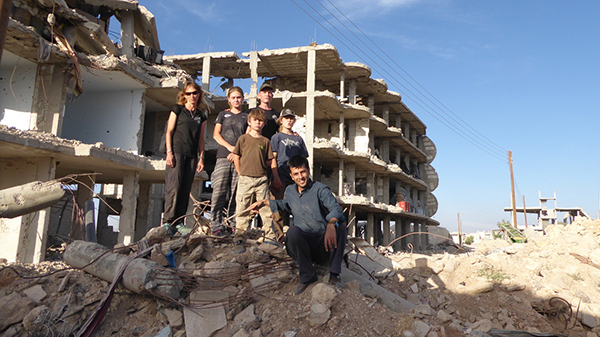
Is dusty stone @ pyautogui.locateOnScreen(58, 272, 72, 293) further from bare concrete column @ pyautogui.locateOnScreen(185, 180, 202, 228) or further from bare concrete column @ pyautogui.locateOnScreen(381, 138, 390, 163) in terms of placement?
bare concrete column @ pyautogui.locateOnScreen(381, 138, 390, 163)

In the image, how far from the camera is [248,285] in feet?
14.7

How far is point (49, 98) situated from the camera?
406 inches

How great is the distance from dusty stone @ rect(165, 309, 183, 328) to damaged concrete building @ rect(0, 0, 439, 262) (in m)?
1.43

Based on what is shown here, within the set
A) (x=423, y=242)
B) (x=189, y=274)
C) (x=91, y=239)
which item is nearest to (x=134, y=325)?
(x=189, y=274)

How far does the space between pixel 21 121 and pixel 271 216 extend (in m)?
8.46

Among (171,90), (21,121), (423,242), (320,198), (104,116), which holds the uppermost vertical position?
(171,90)

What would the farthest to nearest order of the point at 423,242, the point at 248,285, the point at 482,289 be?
the point at 423,242 → the point at 482,289 → the point at 248,285

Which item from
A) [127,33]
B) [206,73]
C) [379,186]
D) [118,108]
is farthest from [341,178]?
[127,33]

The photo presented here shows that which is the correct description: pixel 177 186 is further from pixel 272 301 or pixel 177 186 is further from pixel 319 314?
pixel 319 314

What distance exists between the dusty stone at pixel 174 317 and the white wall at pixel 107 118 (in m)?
9.48

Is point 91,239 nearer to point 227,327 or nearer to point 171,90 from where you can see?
point 227,327

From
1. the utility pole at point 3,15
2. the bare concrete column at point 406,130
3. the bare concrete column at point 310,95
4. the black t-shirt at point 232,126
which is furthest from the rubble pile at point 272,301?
the bare concrete column at point 406,130

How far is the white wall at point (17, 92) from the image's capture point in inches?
398

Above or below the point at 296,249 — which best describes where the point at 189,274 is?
below
